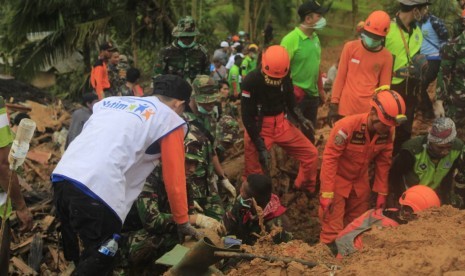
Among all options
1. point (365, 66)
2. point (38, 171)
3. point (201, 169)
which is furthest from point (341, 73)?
point (38, 171)

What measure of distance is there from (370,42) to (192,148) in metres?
2.39

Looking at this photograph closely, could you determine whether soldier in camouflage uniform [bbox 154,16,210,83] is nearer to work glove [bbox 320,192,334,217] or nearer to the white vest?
work glove [bbox 320,192,334,217]

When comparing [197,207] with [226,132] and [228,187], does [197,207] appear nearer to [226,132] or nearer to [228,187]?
[228,187]

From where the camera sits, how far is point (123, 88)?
8.80 metres

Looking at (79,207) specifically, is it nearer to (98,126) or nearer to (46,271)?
(98,126)

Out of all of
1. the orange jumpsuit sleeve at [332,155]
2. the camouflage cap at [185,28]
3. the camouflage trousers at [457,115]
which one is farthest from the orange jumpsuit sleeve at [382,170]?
the camouflage cap at [185,28]

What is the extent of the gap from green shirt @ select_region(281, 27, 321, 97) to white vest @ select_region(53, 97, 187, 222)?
9.88 feet

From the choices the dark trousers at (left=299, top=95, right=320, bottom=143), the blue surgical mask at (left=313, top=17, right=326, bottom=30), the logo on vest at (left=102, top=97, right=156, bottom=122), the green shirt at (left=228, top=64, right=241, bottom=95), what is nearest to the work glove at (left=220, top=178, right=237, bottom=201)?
the dark trousers at (left=299, top=95, right=320, bottom=143)

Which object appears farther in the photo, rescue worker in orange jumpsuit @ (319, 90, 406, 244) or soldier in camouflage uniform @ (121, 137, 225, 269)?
rescue worker in orange jumpsuit @ (319, 90, 406, 244)

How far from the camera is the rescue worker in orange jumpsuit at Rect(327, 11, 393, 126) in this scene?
17.8 feet

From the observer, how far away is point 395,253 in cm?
250

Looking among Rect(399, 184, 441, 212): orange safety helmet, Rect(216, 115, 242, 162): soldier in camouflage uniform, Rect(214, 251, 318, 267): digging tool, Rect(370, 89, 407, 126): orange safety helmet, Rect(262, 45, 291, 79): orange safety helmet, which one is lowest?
Rect(216, 115, 242, 162): soldier in camouflage uniform

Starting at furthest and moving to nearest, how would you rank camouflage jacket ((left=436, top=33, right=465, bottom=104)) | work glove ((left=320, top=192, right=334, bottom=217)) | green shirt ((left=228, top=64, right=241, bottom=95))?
green shirt ((left=228, top=64, right=241, bottom=95)) → camouflage jacket ((left=436, top=33, right=465, bottom=104)) → work glove ((left=320, top=192, right=334, bottom=217))

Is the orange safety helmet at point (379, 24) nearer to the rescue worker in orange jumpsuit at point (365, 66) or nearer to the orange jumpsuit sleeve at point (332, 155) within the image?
the rescue worker in orange jumpsuit at point (365, 66)
